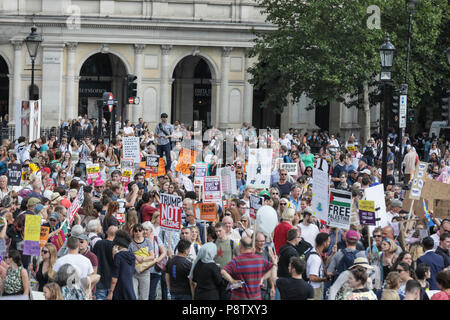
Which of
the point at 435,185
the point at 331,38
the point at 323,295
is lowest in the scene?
the point at 323,295

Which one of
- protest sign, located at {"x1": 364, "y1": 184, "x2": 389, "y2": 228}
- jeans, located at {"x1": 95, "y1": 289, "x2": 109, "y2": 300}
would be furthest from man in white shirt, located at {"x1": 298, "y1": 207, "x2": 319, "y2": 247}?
jeans, located at {"x1": 95, "y1": 289, "x2": 109, "y2": 300}

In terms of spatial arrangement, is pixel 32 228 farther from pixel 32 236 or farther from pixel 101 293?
pixel 101 293

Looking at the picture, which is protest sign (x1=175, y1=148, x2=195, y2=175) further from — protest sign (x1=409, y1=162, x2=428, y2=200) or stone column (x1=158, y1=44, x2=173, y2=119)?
stone column (x1=158, y1=44, x2=173, y2=119)

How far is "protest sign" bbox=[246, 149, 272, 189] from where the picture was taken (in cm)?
2269

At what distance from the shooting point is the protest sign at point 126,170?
23047 millimetres

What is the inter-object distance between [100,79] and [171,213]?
42771mm

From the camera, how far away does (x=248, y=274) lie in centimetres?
1227

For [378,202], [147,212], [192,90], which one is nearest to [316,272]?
[378,202]

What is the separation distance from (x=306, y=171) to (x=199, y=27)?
1157 inches

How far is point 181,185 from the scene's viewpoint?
887 inches

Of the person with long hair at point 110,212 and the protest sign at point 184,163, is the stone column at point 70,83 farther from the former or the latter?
the person with long hair at point 110,212

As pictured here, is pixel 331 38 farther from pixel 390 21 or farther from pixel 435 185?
pixel 435 185

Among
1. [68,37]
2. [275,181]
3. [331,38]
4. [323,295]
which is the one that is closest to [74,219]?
[323,295]

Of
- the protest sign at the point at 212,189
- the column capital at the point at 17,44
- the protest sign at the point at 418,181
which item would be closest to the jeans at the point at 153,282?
the protest sign at the point at 212,189
